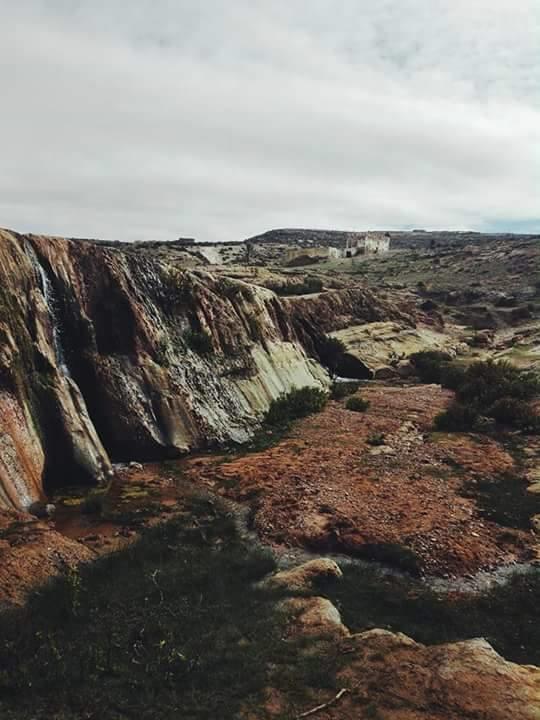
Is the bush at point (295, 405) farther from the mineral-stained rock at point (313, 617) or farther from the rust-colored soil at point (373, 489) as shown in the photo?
the mineral-stained rock at point (313, 617)

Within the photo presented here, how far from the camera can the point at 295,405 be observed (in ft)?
93.4

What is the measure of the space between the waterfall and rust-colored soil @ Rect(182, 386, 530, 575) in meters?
6.43

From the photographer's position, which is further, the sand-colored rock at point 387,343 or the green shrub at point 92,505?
the sand-colored rock at point 387,343

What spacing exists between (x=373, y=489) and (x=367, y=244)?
128280 mm

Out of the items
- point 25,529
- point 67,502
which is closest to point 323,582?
point 25,529

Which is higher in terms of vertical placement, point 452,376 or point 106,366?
point 106,366

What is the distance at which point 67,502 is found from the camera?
16188 mm

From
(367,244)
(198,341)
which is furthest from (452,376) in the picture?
(367,244)

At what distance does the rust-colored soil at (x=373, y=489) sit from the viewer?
14.0m

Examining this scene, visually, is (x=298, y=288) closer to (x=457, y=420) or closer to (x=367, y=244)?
(x=457, y=420)

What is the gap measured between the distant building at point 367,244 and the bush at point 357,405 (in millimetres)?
101908

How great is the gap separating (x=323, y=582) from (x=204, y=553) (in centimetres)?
338

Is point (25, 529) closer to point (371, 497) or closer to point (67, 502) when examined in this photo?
point (67, 502)

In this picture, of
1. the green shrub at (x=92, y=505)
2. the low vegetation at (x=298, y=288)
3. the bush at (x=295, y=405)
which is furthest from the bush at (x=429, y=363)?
the green shrub at (x=92, y=505)
